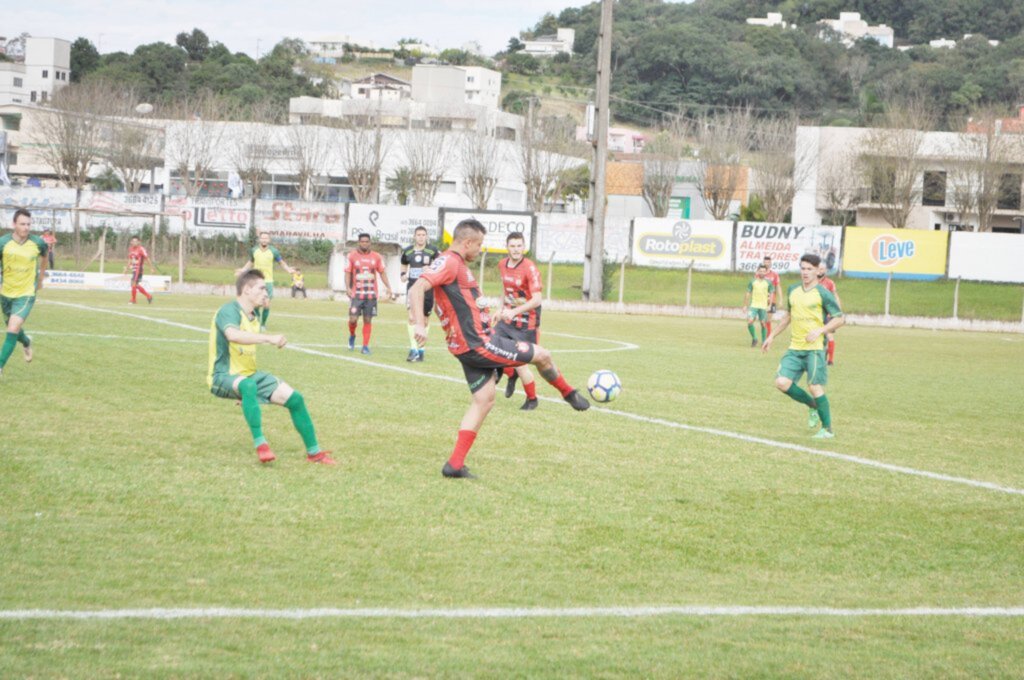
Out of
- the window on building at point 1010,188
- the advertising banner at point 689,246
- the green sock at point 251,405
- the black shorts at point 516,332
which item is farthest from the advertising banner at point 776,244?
the green sock at point 251,405

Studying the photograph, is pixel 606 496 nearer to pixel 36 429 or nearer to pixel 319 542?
pixel 319 542

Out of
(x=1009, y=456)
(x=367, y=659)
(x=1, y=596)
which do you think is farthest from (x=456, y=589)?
(x=1009, y=456)

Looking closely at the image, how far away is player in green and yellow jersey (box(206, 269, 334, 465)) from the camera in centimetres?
938

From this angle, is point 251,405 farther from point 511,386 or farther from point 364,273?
point 364,273

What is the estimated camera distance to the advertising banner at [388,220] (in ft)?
153

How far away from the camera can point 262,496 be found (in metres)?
8.34

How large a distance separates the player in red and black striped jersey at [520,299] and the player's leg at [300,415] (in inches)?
185

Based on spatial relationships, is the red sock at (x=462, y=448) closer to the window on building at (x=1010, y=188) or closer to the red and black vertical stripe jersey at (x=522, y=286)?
the red and black vertical stripe jersey at (x=522, y=286)

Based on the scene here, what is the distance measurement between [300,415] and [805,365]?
6148 millimetres

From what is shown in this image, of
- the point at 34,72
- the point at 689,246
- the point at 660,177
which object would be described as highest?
the point at 34,72

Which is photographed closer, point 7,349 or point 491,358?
point 491,358

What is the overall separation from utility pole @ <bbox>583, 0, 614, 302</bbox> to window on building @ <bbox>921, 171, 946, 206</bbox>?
3623 centimetres

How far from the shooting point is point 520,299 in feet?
50.0

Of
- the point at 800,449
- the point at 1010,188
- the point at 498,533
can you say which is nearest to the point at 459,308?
the point at 498,533
